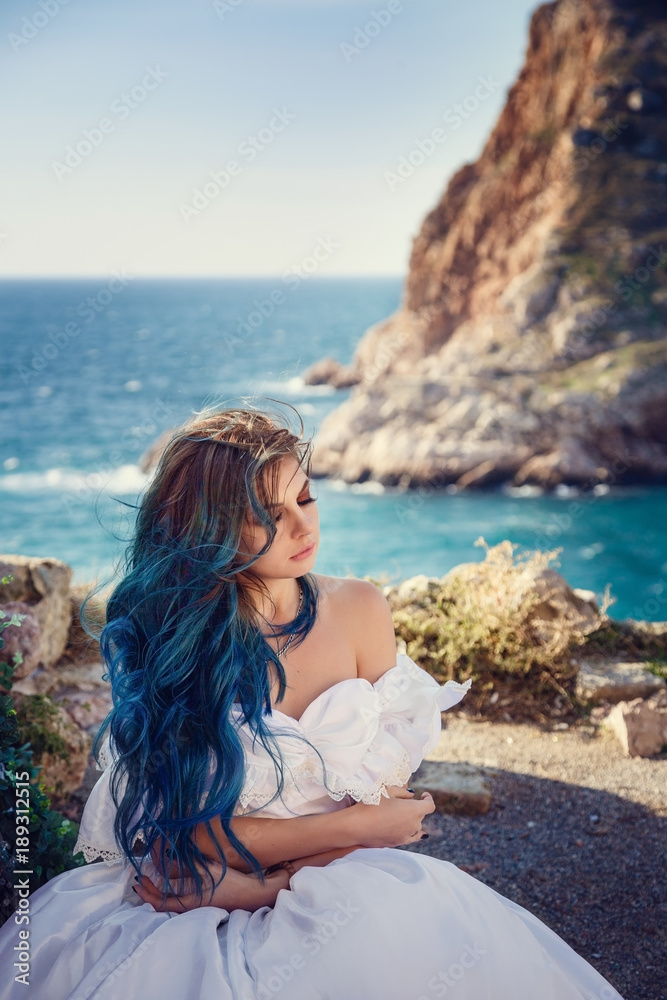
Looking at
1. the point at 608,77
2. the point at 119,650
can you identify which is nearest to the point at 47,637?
the point at 119,650

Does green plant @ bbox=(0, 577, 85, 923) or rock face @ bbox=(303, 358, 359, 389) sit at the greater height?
green plant @ bbox=(0, 577, 85, 923)

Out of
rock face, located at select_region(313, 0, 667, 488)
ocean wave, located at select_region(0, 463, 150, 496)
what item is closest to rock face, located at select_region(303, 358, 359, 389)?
rock face, located at select_region(313, 0, 667, 488)

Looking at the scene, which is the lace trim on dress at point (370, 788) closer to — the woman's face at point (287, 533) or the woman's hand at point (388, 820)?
the woman's hand at point (388, 820)

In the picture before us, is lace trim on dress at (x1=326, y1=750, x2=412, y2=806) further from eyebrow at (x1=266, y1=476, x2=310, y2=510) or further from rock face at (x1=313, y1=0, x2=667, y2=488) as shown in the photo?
rock face at (x1=313, y1=0, x2=667, y2=488)

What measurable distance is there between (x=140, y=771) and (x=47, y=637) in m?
3.14

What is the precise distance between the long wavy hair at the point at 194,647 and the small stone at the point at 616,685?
3190 millimetres

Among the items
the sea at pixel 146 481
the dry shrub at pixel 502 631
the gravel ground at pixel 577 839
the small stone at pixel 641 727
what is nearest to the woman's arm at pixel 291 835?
the sea at pixel 146 481

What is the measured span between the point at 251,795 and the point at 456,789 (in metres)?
2.04

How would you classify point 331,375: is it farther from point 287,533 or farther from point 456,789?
point 287,533

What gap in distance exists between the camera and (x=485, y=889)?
176 cm

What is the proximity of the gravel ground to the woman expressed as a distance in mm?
1186

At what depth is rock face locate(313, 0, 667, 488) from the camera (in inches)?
1065

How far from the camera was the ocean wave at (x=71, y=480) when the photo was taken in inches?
1353

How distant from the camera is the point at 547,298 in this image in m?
32.6
